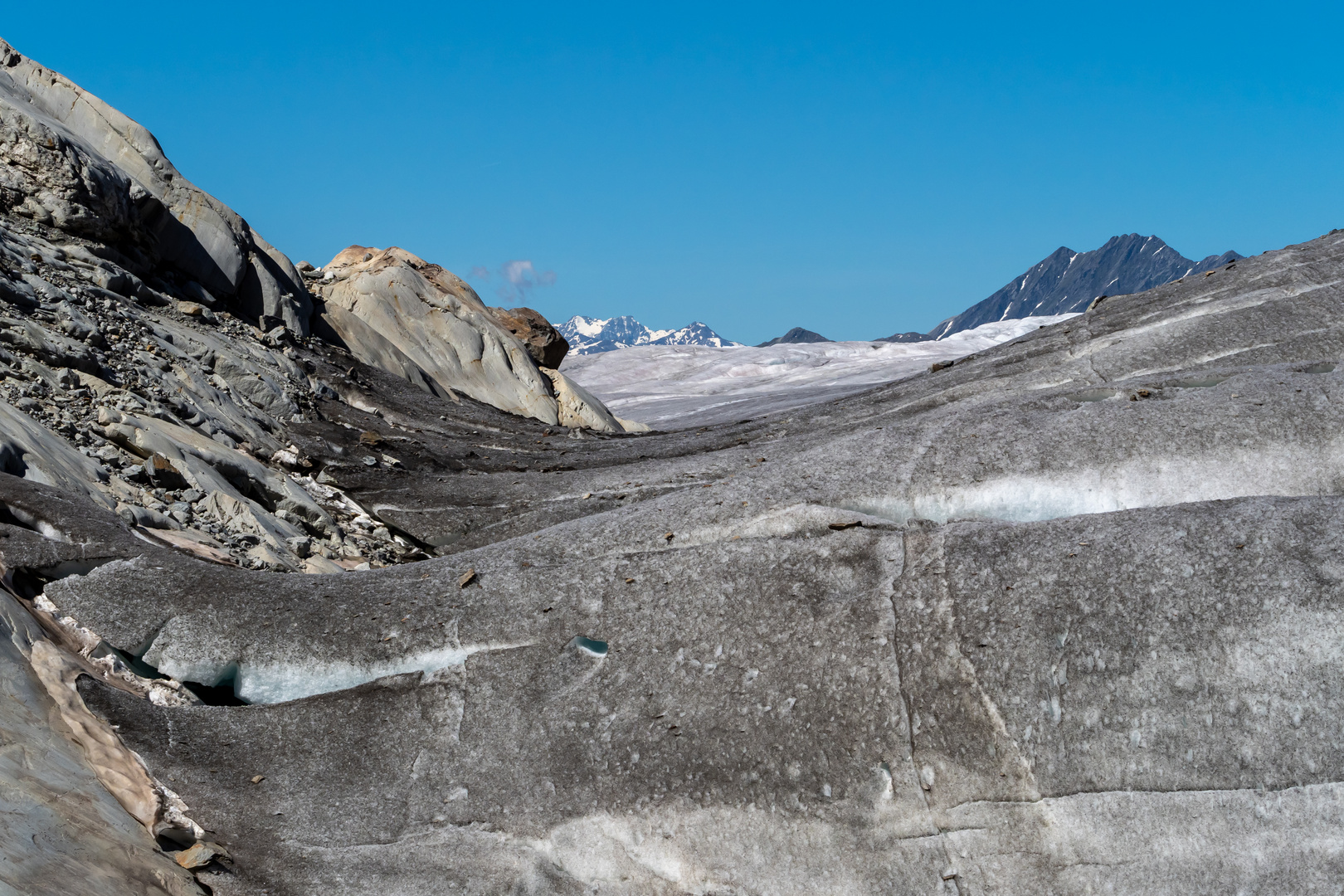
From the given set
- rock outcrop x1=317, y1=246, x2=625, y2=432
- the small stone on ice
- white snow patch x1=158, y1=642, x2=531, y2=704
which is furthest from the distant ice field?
the small stone on ice

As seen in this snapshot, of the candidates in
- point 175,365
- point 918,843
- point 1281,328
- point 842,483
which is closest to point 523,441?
point 175,365

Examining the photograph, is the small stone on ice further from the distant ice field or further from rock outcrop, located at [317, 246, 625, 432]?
the distant ice field

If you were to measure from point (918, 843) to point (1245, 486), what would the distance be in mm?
6230

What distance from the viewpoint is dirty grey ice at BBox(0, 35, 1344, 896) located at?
7.73 metres

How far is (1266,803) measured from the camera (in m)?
7.50

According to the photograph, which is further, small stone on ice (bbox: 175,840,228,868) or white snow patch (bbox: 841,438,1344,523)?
white snow patch (bbox: 841,438,1344,523)

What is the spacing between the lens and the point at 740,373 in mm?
94812

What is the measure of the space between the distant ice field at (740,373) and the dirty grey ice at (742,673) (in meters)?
45.4

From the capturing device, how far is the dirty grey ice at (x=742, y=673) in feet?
25.4

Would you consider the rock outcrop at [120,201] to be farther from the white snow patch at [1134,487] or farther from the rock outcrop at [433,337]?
the white snow patch at [1134,487]

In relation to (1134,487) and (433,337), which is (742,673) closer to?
(1134,487)

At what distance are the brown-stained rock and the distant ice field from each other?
14801mm

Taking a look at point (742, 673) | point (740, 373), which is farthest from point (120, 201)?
point (740, 373)

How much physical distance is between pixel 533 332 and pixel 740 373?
2006 inches
